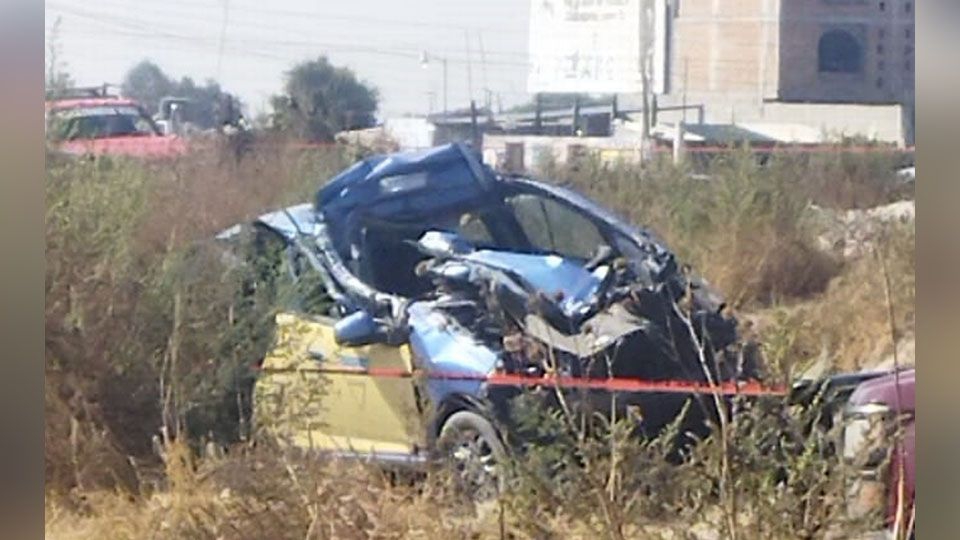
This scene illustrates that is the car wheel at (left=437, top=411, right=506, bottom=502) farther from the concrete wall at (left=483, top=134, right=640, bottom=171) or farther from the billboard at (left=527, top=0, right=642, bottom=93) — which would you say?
the billboard at (left=527, top=0, right=642, bottom=93)

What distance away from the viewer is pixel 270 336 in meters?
3.56

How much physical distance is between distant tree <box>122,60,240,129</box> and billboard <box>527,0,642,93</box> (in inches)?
25.9

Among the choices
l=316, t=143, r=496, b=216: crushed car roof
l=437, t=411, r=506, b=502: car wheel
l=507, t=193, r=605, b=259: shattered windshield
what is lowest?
l=437, t=411, r=506, b=502: car wheel

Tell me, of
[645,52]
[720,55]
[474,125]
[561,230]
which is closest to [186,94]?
[474,125]

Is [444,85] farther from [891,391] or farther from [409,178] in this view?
[891,391]

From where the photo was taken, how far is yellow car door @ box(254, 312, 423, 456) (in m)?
3.52

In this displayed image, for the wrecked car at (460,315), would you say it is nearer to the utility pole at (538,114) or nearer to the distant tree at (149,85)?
the utility pole at (538,114)

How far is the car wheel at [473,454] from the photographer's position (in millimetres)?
3490

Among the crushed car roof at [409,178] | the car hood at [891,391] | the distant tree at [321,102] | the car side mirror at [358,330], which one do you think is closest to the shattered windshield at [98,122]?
the distant tree at [321,102]

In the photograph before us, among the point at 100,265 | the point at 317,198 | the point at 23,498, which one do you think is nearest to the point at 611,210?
the point at 317,198

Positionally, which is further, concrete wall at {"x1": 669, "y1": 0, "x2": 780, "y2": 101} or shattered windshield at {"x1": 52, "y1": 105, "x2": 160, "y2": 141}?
shattered windshield at {"x1": 52, "y1": 105, "x2": 160, "y2": 141}

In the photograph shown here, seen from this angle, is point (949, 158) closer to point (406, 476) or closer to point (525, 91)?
point (525, 91)

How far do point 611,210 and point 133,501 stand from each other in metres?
1.23

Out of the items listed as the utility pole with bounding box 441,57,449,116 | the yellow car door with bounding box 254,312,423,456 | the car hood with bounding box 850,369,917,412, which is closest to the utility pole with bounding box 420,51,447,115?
the utility pole with bounding box 441,57,449,116
